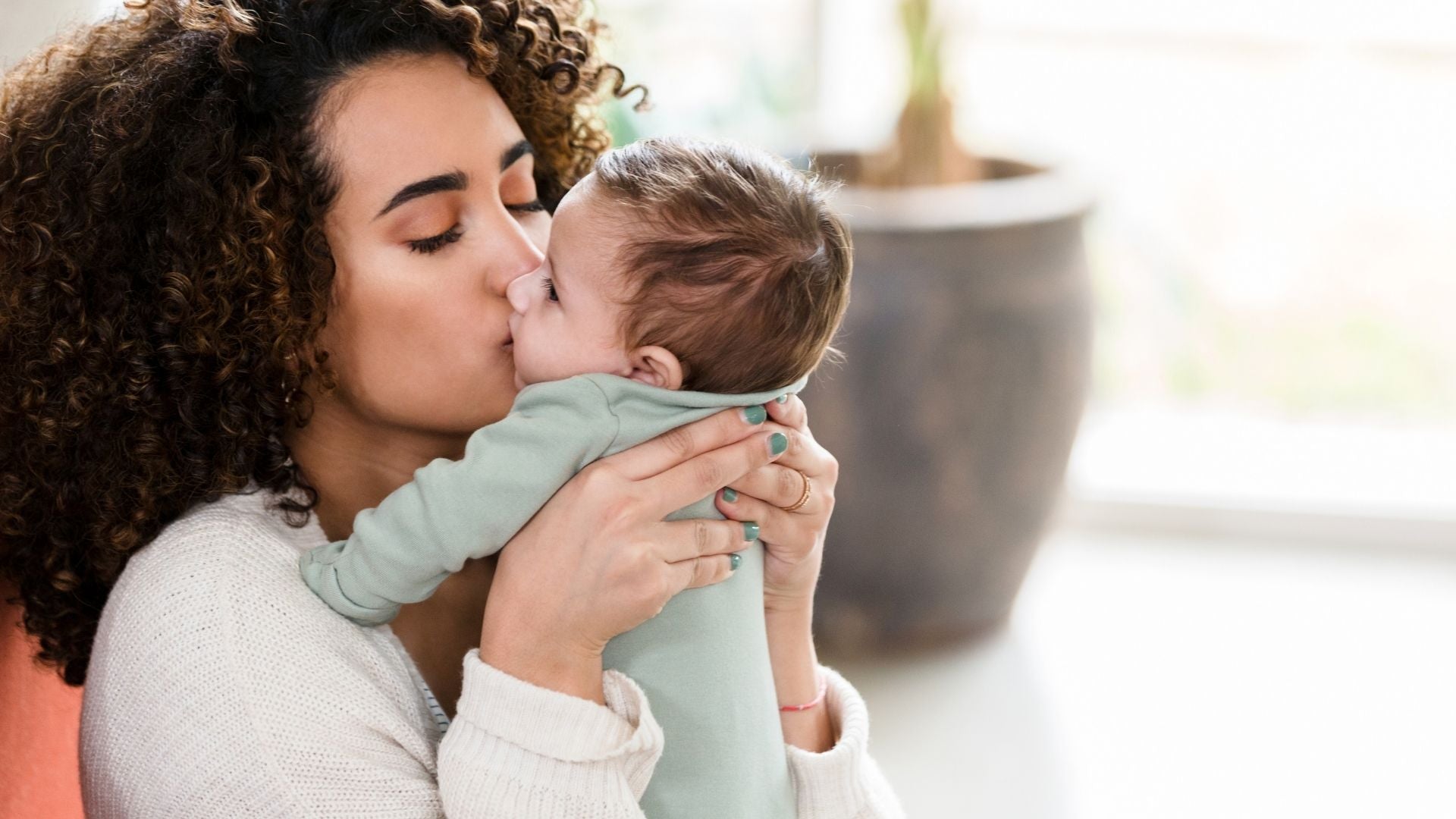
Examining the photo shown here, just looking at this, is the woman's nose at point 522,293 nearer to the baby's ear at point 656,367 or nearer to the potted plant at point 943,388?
the baby's ear at point 656,367

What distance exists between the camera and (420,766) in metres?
1.18

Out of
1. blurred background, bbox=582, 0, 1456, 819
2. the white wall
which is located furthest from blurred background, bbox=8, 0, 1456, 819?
the white wall

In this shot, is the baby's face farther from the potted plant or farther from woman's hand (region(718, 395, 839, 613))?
the potted plant

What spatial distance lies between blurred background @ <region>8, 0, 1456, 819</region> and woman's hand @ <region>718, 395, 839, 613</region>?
4.73 ft

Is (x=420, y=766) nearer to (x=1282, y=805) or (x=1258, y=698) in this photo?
(x=1282, y=805)

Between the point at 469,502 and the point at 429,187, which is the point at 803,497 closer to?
the point at 469,502

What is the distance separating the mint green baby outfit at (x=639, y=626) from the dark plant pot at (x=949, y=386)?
115cm

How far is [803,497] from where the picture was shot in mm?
1301

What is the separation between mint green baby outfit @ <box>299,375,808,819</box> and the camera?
1.12 m

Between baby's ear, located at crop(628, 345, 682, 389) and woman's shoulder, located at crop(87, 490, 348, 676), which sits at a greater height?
baby's ear, located at crop(628, 345, 682, 389)

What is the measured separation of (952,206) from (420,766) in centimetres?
155

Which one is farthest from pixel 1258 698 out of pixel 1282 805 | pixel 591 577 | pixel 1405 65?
pixel 591 577

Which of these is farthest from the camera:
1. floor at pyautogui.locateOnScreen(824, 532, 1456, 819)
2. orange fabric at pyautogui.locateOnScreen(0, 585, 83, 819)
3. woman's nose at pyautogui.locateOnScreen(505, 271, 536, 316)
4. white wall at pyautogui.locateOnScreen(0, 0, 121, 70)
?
floor at pyautogui.locateOnScreen(824, 532, 1456, 819)

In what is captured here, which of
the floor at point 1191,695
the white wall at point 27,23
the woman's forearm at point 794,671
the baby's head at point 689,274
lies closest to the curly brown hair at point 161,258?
the baby's head at point 689,274
